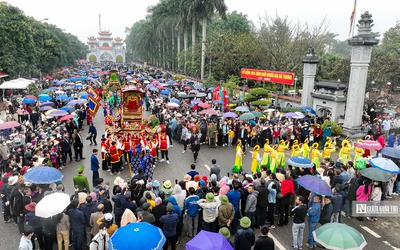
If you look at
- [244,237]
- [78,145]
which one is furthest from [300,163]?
[78,145]

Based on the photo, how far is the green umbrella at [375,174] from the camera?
8.35 metres

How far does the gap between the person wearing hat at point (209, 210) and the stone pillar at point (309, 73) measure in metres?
16.4

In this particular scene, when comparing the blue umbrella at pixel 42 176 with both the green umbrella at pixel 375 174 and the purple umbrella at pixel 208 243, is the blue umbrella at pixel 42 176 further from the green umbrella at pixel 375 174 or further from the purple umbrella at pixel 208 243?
the green umbrella at pixel 375 174

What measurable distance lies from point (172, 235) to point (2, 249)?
13.4 ft

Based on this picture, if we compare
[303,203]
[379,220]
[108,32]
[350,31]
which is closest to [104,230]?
[303,203]

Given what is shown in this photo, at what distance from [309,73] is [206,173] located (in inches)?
491

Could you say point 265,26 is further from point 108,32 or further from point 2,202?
point 108,32

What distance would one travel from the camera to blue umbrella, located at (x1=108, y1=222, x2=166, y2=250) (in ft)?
16.3

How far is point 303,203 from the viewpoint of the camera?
7.00m

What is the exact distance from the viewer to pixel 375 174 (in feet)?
27.8

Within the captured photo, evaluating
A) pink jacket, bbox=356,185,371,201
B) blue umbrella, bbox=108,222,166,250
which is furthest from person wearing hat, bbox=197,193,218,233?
pink jacket, bbox=356,185,371,201

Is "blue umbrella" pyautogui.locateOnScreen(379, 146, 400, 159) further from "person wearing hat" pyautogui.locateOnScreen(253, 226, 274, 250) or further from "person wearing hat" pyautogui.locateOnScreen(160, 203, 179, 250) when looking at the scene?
"person wearing hat" pyautogui.locateOnScreen(160, 203, 179, 250)

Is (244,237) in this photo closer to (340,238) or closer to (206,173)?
(340,238)

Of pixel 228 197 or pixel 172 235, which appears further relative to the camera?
pixel 228 197
